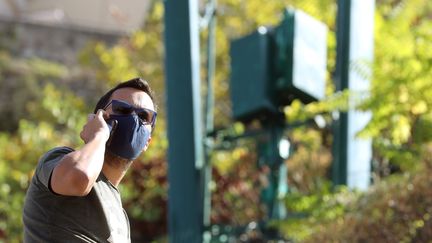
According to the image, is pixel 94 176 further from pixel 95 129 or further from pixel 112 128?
pixel 112 128

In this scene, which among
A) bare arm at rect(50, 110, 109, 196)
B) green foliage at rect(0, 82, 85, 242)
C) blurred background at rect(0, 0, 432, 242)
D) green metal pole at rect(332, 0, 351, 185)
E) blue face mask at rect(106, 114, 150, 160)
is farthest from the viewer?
green foliage at rect(0, 82, 85, 242)

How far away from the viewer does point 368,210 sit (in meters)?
6.32

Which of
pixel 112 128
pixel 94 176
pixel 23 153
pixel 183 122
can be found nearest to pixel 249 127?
pixel 23 153

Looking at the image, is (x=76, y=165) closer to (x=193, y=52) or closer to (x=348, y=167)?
(x=348, y=167)

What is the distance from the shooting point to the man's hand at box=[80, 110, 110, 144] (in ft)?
11.1

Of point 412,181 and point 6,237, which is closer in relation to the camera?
point 412,181

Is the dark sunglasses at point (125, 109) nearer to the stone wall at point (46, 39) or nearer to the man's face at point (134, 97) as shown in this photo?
the man's face at point (134, 97)

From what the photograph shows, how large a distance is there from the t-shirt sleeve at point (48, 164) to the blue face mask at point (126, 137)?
0.14 m

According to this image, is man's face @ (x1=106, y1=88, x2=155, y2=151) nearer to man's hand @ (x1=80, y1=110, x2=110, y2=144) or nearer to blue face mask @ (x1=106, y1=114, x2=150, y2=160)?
blue face mask @ (x1=106, y1=114, x2=150, y2=160)

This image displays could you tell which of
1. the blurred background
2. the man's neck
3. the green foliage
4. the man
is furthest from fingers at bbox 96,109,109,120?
the green foliage

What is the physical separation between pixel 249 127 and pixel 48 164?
1052 centimetres

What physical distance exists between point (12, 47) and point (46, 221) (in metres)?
22.6

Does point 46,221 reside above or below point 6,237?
above

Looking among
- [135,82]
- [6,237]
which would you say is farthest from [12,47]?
[135,82]
